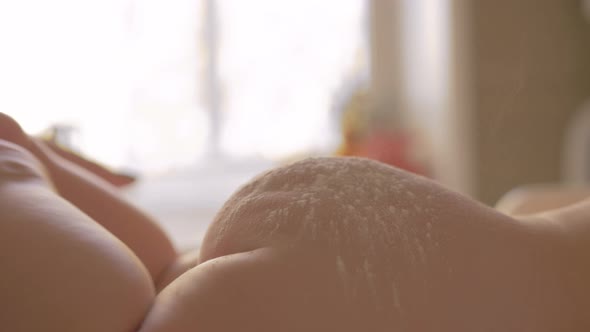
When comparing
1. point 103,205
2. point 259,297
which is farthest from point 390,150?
point 259,297

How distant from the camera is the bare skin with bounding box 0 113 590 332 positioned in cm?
30

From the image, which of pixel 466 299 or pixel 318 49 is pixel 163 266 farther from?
pixel 318 49

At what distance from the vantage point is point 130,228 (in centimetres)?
46

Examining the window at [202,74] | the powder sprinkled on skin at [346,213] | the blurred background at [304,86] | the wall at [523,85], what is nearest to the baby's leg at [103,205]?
the powder sprinkled on skin at [346,213]

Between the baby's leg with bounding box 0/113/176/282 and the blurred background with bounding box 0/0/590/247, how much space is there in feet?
8.29

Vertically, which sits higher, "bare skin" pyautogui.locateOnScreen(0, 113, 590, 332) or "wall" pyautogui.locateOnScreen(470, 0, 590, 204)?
"bare skin" pyautogui.locateOnScreen(0, 113, 590, 332)

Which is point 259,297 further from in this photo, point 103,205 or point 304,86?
point 304,86

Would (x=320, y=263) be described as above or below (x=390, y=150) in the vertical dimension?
above

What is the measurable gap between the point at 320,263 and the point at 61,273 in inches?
5.2

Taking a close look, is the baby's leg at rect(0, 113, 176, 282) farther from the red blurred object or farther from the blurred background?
the red blurred object

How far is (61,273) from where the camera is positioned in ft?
0.95

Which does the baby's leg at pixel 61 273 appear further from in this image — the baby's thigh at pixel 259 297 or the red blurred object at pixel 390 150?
the red blurred object at pixel 390 150

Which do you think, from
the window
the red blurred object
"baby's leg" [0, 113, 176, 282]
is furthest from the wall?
"baby's leg" [0, 113, 176, 282]

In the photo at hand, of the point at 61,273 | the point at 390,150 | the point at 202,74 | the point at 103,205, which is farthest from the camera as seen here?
the point at 202,74
